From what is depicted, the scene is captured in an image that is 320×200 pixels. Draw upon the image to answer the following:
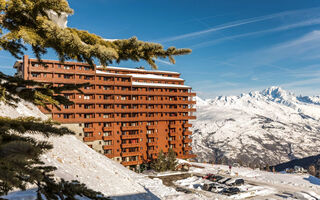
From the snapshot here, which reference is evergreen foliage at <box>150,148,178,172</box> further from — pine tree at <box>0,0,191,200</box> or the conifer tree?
pine tree at <box>0,0,191,200</box>

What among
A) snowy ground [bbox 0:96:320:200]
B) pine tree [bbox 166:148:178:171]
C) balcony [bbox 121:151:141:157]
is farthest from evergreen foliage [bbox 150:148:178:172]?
snowy ground [bbox 0:96:320:200]

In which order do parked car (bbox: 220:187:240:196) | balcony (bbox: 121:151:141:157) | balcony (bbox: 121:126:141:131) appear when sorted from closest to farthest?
parked car (bbox: 220:187:240:196) < balcony (bbox: 121:151:141:157) < balcony (bbox: 121:126:141:131)

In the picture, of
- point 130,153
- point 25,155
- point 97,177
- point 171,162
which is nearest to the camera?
point 25,155

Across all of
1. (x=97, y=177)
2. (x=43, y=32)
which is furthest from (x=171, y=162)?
(x=43, y=32)

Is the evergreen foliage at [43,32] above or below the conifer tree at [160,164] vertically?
above

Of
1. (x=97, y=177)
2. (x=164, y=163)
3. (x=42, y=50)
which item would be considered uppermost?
(x=42, y=50)

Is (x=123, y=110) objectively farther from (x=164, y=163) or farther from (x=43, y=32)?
(x=43, y=32)

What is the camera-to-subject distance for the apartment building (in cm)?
5088

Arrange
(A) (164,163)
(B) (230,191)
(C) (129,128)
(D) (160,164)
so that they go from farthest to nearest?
1. (C) (129,128)
2. (A) (164,163)
3. (D) (160,164)
4. (B) (230,191)

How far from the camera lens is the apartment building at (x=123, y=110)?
5088 cm

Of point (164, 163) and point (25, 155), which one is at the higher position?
point (25, 155)

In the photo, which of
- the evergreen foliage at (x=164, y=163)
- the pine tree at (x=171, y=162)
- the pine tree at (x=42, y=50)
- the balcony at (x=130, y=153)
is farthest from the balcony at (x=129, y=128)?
the pine tree at (x=42, y=50)

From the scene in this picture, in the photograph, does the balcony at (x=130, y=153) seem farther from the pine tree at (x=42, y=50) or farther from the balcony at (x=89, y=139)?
the pine tree at (x=42, y=50)

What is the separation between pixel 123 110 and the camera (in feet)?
194
